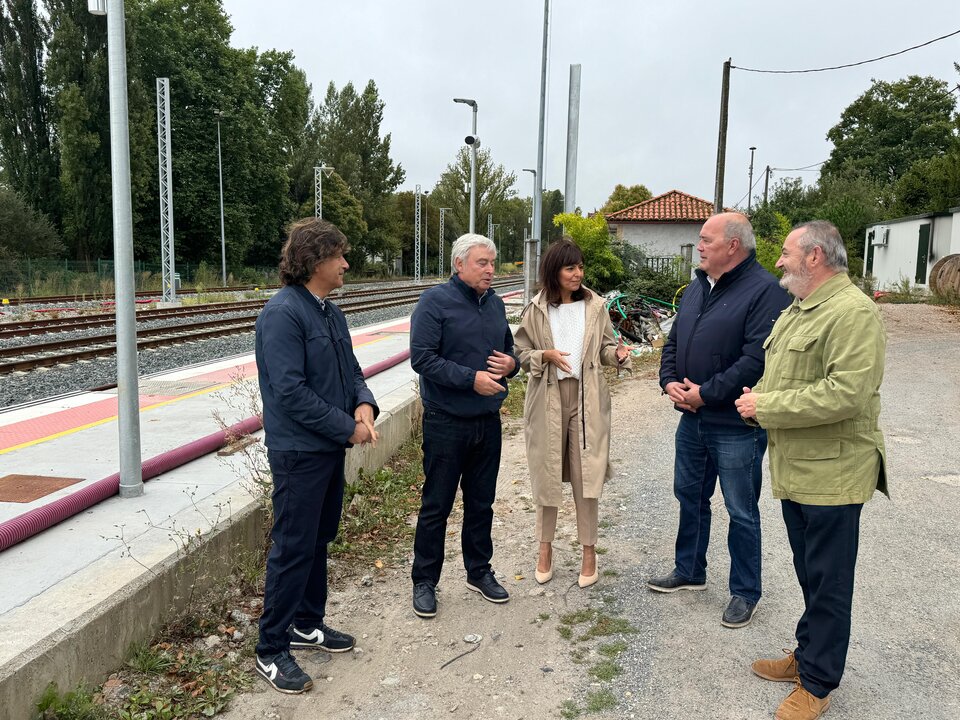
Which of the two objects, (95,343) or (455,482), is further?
(95,343)

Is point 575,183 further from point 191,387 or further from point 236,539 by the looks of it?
point 236,539

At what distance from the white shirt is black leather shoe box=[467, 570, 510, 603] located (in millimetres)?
1189

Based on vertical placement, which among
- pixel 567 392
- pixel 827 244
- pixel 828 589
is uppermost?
pixel 827 244

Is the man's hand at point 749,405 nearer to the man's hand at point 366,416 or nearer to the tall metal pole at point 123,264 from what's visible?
the man's hand at point 366,416

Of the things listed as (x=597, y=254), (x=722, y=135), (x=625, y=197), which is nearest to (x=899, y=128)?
(x=625, y=197)

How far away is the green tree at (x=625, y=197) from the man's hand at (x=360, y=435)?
7940cm

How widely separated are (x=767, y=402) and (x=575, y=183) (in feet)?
42.6

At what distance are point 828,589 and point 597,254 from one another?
48.7 feet

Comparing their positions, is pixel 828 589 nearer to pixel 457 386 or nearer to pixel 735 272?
pixel 735 272

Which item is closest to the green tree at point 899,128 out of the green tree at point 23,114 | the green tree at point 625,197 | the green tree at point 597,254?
the green tree at point 625,197

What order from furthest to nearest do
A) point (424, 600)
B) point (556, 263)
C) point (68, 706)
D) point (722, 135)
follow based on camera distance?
point (722, 135) → point (556, 263) → point (424, 600) → point (68, 706)

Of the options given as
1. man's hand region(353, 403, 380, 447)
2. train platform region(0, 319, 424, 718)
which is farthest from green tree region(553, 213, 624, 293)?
man's hand region(353, 403, 380, 447)

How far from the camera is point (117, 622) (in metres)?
3.03

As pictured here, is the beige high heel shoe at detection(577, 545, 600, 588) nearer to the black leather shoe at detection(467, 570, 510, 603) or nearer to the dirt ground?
the dirt ground
